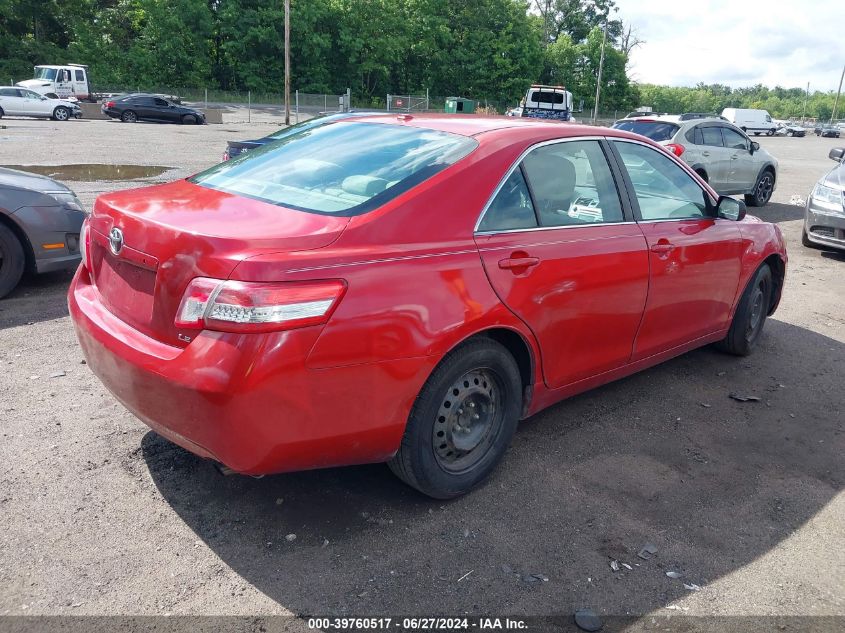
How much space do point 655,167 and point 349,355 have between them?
2.77 meters

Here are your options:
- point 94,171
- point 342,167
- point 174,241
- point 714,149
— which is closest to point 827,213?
point 714,149

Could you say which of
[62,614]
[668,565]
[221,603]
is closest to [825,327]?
[668,565]

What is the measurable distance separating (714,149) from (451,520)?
11260 millimetres

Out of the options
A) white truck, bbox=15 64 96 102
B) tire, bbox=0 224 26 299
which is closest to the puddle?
tire, bbox=0 224 26 299

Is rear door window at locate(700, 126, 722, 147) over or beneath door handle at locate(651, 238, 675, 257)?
over

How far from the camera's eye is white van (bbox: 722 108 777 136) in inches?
2317

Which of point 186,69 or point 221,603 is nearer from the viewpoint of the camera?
point 221,603

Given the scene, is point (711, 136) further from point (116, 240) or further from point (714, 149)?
point (116, 240)

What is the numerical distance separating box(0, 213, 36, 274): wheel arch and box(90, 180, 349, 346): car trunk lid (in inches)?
120

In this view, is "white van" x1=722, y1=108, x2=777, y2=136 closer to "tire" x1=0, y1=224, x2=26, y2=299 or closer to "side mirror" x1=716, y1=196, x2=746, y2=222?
"side mirror" x1=716, y1=196, x2=746, y2=222

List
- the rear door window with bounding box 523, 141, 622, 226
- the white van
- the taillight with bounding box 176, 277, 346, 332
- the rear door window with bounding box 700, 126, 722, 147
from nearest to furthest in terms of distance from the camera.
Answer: the taillight with bounding box 176, 277, 346, 332 < the rear door window with bounding box 523, 141, 622, 226 < the rear door window with bounding box 700, 126, 722, 147 < the white van

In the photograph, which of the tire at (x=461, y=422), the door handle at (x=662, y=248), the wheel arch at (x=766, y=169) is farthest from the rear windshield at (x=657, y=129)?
the tire at (x=461, y=422)

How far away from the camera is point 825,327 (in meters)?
6.51

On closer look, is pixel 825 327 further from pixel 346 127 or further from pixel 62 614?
pixel 62 614
